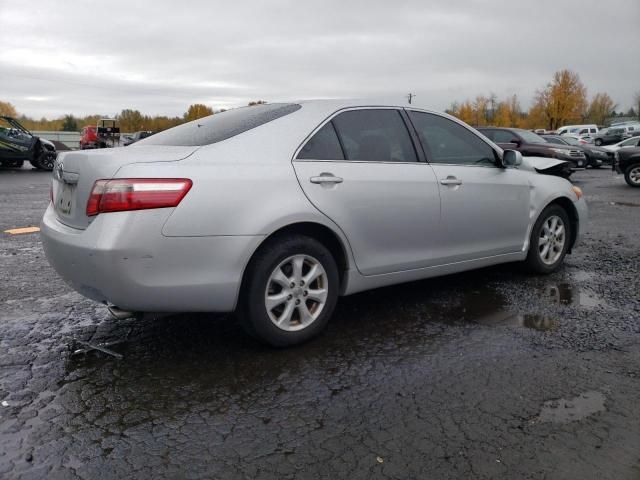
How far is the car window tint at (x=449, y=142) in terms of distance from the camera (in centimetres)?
462

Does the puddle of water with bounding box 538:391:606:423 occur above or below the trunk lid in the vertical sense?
below

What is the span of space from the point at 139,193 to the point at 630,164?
16262 mm

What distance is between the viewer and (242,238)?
336cm

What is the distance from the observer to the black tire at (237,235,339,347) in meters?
3.47

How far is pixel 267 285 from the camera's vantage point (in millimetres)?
3510

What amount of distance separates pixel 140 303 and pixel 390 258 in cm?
177

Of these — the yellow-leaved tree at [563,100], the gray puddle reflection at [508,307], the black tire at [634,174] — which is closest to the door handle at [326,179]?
the gray puddle reflection at [508,307]

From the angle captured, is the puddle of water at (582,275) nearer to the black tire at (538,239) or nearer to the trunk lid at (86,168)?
the black tire at (538,239)

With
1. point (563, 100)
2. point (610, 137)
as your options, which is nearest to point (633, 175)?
point (610, 137)

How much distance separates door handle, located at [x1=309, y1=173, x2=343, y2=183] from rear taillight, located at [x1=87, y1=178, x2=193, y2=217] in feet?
2.83

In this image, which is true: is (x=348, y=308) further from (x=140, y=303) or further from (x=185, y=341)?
(x=140, y=303)

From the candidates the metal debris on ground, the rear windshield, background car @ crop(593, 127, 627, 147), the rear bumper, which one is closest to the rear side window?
the rear windshield

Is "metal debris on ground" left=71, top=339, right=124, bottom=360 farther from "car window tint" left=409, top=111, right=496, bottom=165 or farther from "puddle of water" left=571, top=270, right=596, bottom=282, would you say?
"puddle of water" left=571, top=270, right=596, bottom=282

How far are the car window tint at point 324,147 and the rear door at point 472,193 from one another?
90 cm
